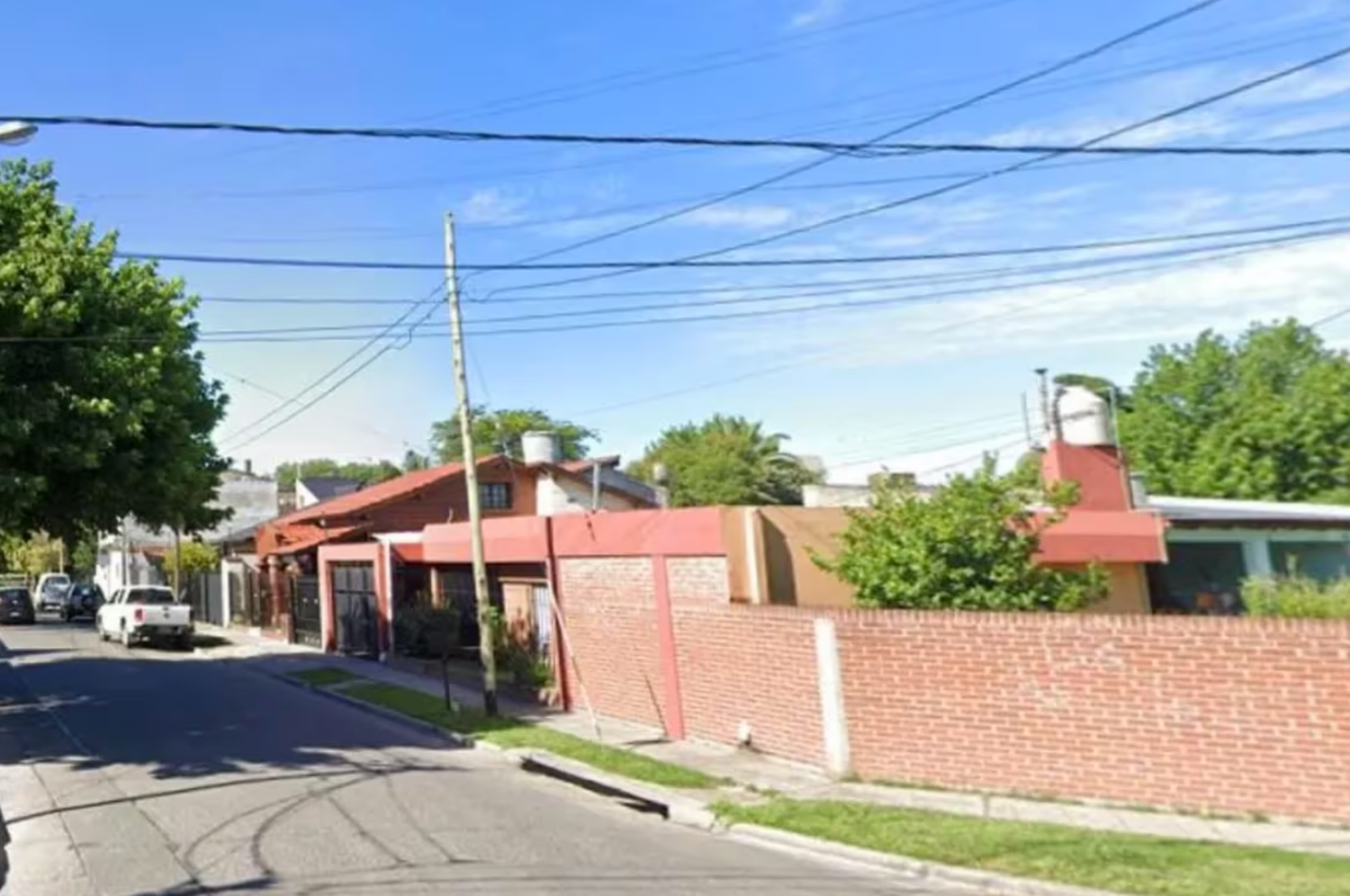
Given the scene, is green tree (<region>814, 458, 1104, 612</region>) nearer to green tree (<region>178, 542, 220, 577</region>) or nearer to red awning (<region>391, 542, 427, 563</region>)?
red awning (<region>391, 542, 427, 563</region>)

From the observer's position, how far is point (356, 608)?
2956 cm

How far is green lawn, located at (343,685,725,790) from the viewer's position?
12672mm

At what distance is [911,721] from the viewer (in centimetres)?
1204

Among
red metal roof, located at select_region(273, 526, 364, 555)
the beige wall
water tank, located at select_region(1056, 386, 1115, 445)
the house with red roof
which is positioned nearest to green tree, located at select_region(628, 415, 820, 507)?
the house with red roof

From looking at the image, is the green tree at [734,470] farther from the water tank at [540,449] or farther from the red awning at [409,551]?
the red awning at [409,551]

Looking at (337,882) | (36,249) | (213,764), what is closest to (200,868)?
(337,882)

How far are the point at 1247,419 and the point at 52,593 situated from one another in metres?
55.8

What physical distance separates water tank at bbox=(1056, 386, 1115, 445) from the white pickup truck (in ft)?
82.3

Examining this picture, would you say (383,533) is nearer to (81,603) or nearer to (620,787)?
(620,787)

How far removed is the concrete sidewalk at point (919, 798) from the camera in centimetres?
938

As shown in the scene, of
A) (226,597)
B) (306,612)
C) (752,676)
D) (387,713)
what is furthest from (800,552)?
(226,597)

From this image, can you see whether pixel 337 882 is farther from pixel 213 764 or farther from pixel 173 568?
pixel 173 568

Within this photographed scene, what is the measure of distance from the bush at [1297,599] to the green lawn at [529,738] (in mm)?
7276

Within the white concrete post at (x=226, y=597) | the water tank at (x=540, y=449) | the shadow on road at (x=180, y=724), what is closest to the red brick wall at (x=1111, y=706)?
the shadow on road at (x=180, y=724)
